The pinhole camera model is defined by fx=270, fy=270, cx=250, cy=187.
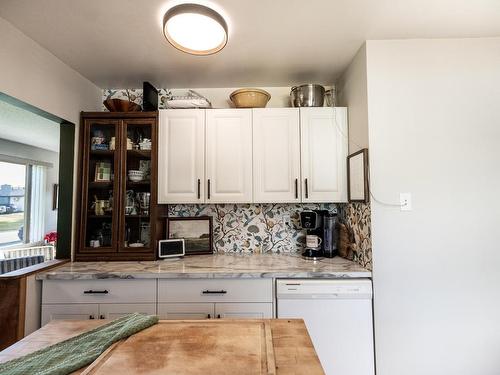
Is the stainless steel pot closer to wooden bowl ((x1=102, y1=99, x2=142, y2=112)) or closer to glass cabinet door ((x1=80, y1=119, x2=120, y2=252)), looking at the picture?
wooden bowl ((x1=102, y1=99, x2=142, y2=112))

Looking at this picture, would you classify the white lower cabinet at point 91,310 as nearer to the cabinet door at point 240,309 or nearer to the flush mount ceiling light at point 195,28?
the cabinet door at point 240,309

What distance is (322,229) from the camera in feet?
7.07

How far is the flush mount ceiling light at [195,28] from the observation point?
1406mm

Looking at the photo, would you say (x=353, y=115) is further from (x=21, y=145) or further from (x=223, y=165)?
(x=21, y=145)

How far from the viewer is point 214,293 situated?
175 centimetres

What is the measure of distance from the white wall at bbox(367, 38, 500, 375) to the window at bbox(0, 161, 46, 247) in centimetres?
522

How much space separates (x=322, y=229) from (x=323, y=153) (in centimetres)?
60

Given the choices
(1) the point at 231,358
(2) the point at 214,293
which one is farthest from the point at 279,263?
(1) the point at 231,358

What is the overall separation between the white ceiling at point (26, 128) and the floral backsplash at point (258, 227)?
217cm

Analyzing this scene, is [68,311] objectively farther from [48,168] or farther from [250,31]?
[48,168]

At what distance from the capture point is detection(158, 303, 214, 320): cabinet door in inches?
68.6

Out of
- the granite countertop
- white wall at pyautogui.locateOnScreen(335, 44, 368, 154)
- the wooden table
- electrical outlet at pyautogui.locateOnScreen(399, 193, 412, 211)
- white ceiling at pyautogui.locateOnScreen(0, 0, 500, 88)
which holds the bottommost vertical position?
the wooden table

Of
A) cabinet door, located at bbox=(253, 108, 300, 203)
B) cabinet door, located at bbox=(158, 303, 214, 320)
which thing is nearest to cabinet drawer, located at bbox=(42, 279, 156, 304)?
cabinet door, located at bbox=(158, 303, 214, 320)

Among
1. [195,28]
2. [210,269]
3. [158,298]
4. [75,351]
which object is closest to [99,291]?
[158,298]
